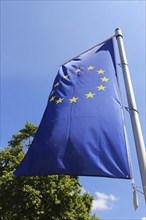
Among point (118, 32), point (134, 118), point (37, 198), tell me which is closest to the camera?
point (134, 118)

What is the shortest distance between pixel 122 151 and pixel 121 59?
2.62 m

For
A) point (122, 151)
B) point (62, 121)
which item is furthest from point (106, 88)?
point (122, 151)

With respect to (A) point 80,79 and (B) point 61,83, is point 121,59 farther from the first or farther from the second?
(B) point 61,83

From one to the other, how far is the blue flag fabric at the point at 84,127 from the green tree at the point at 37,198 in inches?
641

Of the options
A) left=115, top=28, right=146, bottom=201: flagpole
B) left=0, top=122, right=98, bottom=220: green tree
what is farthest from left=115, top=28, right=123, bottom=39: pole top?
left=0, top=122, right=98, bottom=220: green tree

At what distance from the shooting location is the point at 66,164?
595cm

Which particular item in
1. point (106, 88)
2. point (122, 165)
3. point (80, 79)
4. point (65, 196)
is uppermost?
point (65, 196)

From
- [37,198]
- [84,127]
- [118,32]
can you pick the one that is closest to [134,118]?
[84,127]

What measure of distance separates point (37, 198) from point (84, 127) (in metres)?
17.3

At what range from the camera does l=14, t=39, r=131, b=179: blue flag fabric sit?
575cm

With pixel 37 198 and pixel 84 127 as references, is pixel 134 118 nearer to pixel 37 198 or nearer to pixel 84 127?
pixel 84 127

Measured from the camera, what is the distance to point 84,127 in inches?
250

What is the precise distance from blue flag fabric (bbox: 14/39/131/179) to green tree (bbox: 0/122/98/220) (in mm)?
16285

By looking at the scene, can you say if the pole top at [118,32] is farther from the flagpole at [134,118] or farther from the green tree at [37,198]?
the green tree at [37,198]
